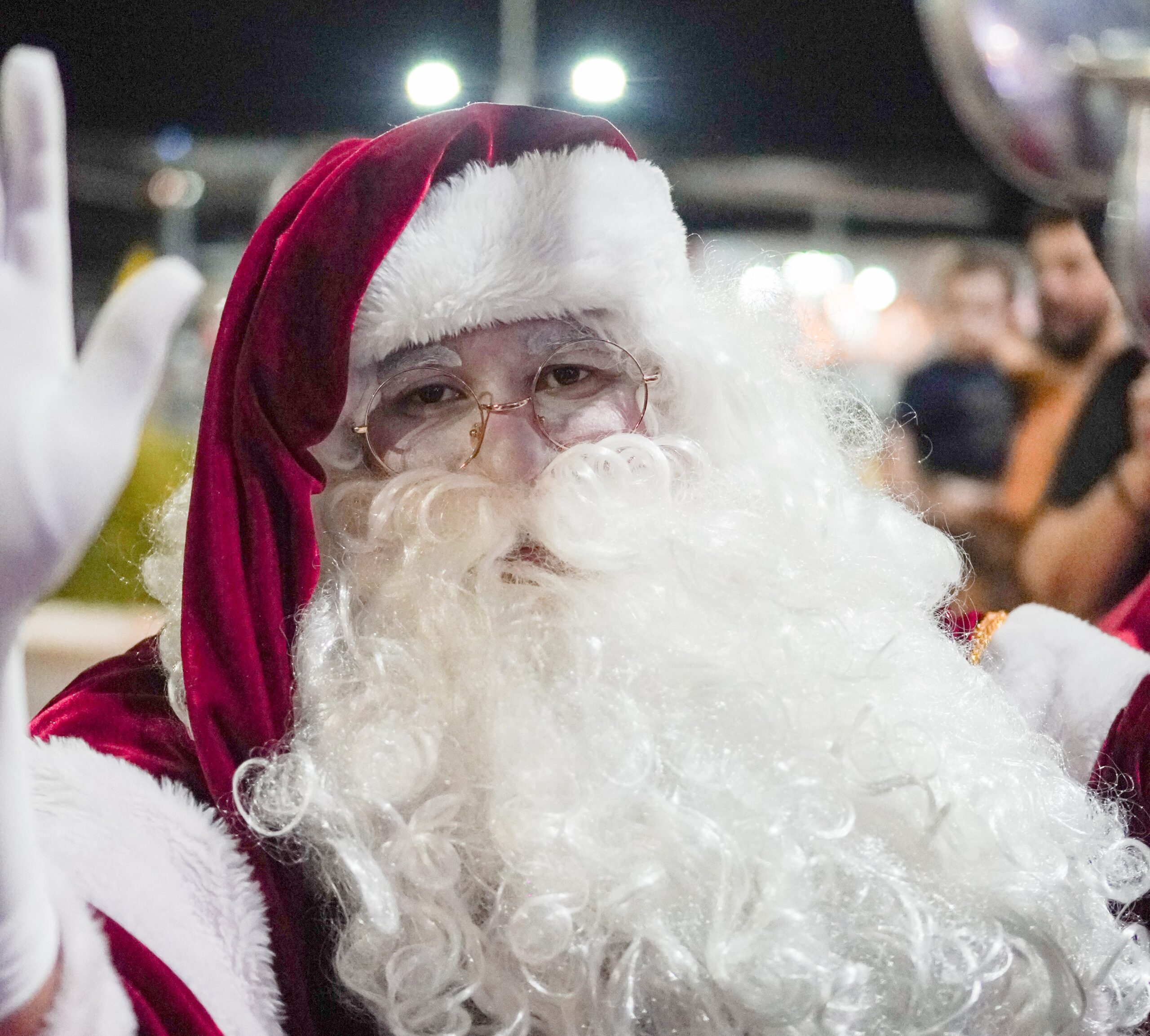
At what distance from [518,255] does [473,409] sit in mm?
190

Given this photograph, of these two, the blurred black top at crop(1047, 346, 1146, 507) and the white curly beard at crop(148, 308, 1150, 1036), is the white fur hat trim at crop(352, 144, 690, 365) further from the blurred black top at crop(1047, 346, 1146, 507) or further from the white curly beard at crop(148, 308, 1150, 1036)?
the blurred black top at crop(1047, 346, 1146, 507)

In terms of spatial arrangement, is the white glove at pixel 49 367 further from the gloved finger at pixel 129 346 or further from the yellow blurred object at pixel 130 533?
the yellow blurred object at pixel 130 533

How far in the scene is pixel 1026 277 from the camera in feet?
9.92

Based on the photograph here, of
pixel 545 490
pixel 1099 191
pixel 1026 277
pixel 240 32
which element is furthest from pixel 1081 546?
pixel 240 32

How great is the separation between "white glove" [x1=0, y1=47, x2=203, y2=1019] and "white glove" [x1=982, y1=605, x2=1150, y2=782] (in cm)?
113

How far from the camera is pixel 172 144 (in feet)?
11.2

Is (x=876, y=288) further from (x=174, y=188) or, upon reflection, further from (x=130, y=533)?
(x=130, y=533)

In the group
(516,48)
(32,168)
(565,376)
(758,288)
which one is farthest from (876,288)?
(32,168)

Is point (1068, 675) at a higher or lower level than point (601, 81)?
lower

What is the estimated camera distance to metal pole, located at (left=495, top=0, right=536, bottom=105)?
9.87 ft

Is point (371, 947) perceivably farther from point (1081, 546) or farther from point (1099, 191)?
point (1081, 546)

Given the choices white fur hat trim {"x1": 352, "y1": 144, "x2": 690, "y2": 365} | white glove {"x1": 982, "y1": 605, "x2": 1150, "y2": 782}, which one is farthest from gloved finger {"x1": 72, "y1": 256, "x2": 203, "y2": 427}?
white glove {"x1": 982, "y1": 605, "x2": 1150, "y2": 782}

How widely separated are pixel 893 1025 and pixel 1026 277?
2.48m

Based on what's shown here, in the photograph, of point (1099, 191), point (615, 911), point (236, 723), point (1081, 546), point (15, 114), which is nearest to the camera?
point (15, 114)
